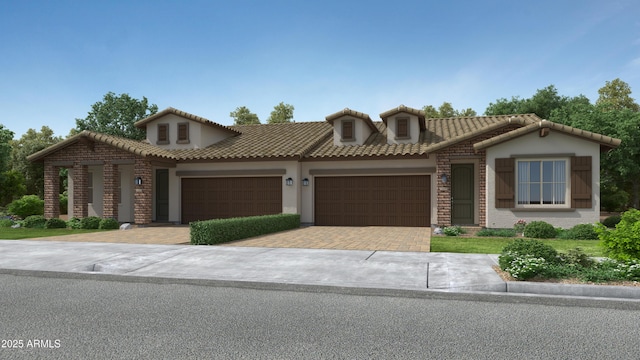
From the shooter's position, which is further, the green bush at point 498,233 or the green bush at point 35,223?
the green bush at point 35,223

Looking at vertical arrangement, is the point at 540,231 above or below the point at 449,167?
below

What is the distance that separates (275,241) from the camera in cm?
1366

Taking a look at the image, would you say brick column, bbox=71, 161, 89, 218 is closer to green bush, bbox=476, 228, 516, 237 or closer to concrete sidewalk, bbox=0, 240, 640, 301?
concrete sidewalk, bbox=0, 240, 640, 301

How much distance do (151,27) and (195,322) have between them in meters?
14.2

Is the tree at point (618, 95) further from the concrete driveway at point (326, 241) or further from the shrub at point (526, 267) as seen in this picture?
the shrub at point (526, 267)

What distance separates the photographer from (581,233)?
47.6ft

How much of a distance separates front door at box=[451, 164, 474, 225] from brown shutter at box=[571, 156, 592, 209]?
396cm

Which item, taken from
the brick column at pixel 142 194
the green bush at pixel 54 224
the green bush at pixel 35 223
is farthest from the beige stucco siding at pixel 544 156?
the green bush at pixel 35 223

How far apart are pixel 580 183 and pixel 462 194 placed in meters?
4.53

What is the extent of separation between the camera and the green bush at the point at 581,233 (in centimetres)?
1445

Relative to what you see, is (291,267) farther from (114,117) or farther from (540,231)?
(114,117)

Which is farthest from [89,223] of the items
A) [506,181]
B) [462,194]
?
[506,181]

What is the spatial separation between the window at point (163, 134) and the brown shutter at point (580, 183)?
18.9 m

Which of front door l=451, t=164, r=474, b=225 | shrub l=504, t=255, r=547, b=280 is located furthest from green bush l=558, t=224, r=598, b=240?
shrub l=504, t=255, r=547, b=280
